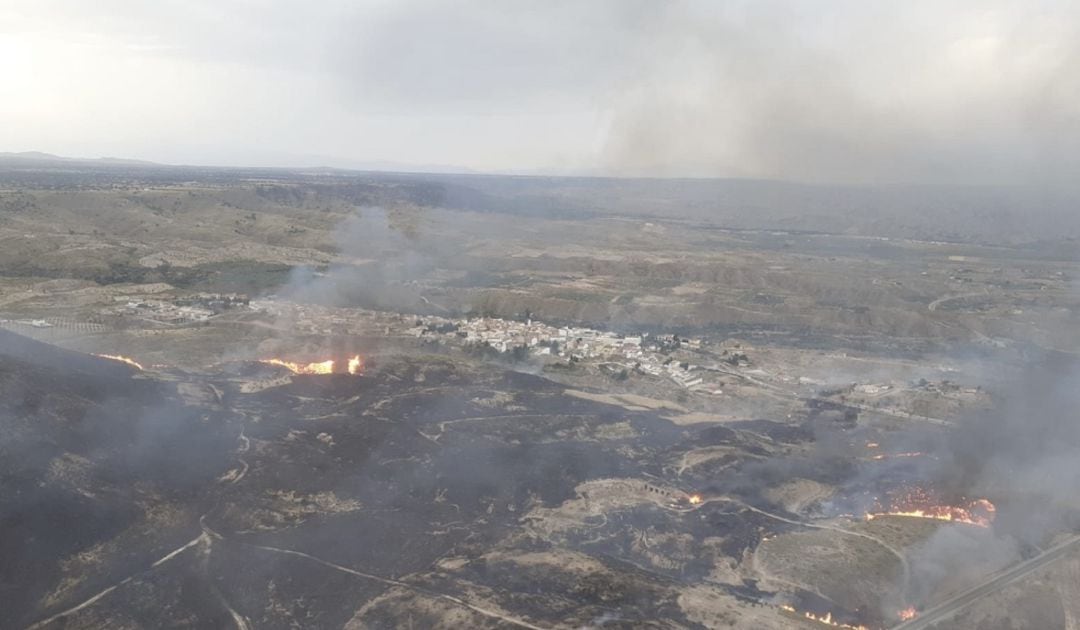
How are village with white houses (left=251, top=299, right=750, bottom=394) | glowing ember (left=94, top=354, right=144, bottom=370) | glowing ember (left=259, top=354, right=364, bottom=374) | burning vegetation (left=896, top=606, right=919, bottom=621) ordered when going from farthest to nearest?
village with white houses (left=251, top=299, right=750, bottom=394), glowing ember (left=259, top=354, right=364, bottom=374), glowing ember (left=94, top=354, right=144, bottom=370), burning vegetation (left=896, top=606, right=919, bottom=621)

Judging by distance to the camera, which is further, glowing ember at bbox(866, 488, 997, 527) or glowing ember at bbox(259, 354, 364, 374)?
glowing ember at bbox(259, 354, 364, 374)

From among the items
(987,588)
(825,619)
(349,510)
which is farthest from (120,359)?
(987,588)

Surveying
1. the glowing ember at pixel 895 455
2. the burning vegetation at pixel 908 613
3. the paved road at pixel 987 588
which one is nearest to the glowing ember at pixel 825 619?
the paved road at pixel 987 588

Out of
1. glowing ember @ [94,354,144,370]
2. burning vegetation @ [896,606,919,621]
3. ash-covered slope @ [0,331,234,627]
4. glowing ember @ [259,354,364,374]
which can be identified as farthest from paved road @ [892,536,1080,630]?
glowing ember @ [94,354,144,370]

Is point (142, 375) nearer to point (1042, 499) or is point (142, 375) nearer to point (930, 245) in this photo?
point (1042, 499)

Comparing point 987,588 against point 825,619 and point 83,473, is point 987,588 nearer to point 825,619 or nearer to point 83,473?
point 825,619

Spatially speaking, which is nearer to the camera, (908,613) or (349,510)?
(908,613)

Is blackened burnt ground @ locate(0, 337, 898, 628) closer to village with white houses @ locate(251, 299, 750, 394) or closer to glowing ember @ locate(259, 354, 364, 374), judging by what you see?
glowing ember @ locate(259, 354, 364, 374)

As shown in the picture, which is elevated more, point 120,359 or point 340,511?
point 120,359
